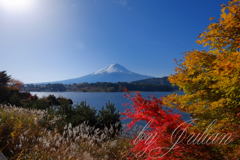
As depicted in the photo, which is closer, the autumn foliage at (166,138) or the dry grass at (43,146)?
the autumn foliage at (166,138)

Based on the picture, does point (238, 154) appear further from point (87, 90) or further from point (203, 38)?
point (87, 90)

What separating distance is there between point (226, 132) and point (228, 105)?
111 cm

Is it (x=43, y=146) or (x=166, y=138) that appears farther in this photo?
(x=43, y=146)

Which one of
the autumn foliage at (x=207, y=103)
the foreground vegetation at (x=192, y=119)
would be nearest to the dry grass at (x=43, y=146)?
the foreground vegetation at (x=192, y=119)

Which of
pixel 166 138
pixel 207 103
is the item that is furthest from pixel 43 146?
pixel 207 103

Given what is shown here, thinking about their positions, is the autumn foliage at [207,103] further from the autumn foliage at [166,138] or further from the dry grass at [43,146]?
the dry grass at [43,146]

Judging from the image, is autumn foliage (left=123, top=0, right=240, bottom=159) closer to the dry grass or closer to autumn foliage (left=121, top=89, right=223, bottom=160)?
autumn foliage (left=121, top=89, right=223, bottom=160)

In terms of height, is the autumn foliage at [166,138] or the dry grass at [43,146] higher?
the autumn foliage at [166,138]

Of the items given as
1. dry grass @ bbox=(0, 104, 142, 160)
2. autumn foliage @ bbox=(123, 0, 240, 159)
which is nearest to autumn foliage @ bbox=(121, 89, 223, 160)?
autumn foliage @ bbox=(123, 0, 240, 159)

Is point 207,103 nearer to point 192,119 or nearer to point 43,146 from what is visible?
point 192,119

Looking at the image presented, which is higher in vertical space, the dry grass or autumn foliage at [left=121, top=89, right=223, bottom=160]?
autumn foliage at [left=121, top=89, right=223, bottom=160]

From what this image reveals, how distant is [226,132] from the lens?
4.14 meters

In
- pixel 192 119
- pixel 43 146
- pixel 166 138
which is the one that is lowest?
pixel 43 146

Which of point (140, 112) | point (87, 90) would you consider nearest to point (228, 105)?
point (140, 112)
